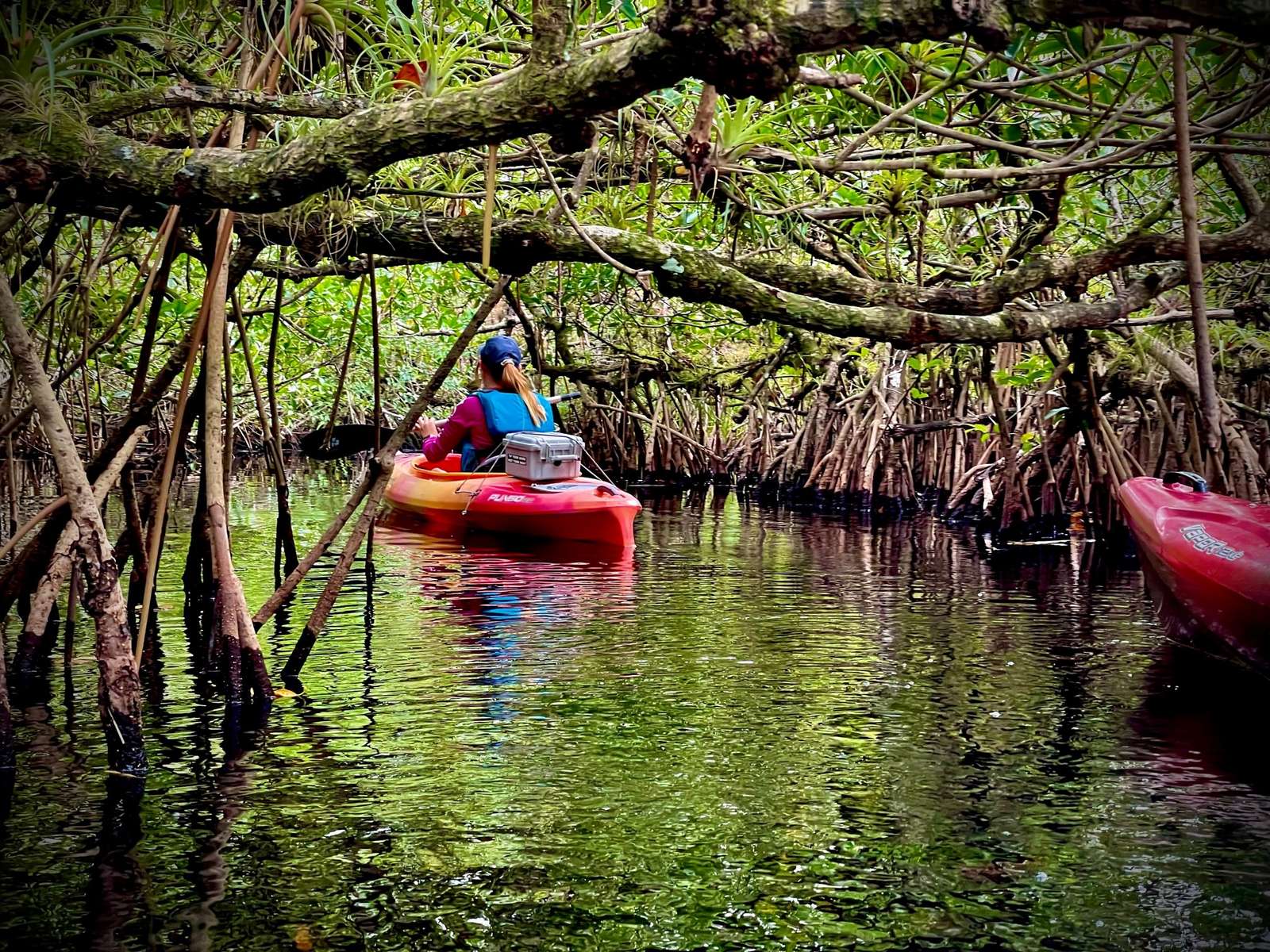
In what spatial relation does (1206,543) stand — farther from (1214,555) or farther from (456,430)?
Result: (456,430)

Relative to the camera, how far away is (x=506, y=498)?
10.5 m

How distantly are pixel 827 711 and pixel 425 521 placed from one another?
282 inches

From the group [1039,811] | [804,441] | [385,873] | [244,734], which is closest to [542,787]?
[385,873]

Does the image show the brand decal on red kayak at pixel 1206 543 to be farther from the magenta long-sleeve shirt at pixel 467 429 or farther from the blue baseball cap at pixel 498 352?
the magenta long-sleeve shirt at pixel 467 429

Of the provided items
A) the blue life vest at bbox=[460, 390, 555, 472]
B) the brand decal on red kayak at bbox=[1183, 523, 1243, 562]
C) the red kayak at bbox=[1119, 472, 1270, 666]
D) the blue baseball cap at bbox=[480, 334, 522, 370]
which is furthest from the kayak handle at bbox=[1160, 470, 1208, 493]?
the blue baseball cap at bbox=[480, 334, 522, 370]

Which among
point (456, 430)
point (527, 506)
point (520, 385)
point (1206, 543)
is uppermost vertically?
point (520, 385)

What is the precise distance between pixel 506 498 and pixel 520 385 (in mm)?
882

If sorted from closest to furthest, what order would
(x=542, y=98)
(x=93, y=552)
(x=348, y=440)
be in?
(x=542, y=98)
(x=93, y=552)
(x=348, y=440)

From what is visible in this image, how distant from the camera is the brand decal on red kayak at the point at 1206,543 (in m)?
5.46

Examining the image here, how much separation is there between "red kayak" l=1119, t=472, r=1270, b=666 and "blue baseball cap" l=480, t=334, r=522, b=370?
17.6 ft

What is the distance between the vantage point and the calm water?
10.6 feet

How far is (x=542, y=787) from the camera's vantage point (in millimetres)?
4215

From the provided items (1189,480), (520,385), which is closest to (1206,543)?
(1189,480)

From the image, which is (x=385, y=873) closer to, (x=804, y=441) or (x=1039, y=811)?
(x=1039, y=811)
